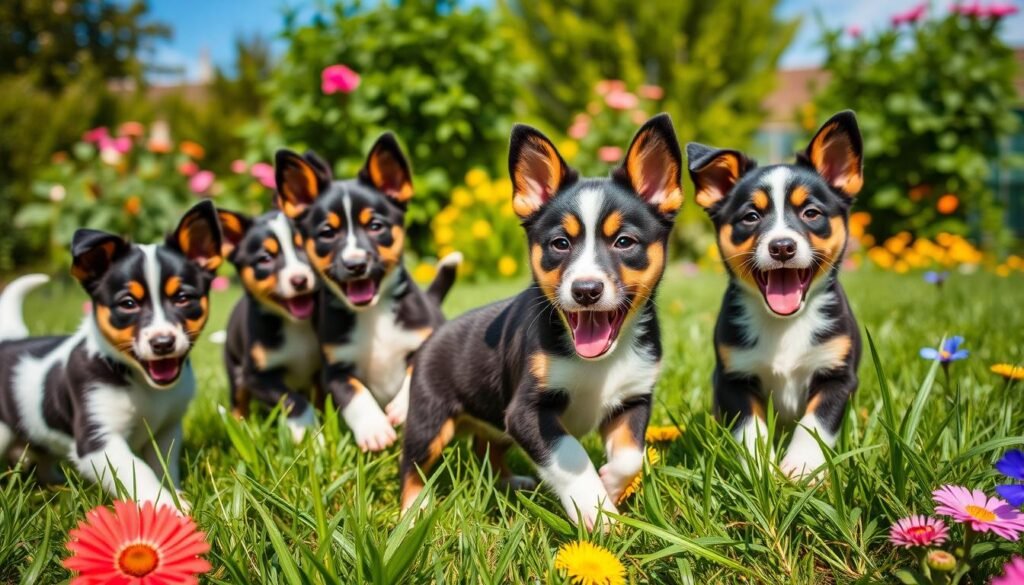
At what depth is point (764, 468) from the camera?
7.12 feet

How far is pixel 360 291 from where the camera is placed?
3596 mm

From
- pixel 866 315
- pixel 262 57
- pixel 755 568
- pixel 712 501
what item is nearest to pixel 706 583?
pixel 755 568

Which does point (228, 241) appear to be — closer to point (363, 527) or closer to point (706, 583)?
point (363, 527)

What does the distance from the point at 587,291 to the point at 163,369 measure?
1.76 m

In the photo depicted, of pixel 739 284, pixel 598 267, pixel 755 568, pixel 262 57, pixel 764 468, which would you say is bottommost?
pixel 755 568

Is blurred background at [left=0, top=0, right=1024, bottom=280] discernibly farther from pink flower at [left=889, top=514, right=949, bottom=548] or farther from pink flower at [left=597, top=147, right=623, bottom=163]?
pink flower at [left=889, top=514, right=949, bottom=548]

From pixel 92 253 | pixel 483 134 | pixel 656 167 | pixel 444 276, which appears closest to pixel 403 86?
pixel 483 134

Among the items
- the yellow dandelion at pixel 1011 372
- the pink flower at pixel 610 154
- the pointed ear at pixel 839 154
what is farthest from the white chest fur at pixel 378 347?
the pink flower at pixel 610 154

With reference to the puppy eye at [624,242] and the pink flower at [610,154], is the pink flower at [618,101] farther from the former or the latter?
the puppy eye at [624,242]

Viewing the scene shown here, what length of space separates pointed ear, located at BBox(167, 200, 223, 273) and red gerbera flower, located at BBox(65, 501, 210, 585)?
1545 mm

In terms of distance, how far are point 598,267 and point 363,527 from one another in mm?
1070

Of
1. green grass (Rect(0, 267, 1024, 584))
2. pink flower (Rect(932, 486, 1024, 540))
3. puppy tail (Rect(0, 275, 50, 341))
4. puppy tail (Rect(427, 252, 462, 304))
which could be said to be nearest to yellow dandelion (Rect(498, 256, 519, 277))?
puppy tail (Rect(427, 252, 462, 304))

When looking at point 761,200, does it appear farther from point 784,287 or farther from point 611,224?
point 611,224

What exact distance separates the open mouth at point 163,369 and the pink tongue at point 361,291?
2.75 feet
